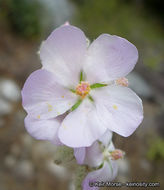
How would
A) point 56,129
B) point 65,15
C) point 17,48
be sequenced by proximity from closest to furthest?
point 56,129
point 17,48
point 65,15

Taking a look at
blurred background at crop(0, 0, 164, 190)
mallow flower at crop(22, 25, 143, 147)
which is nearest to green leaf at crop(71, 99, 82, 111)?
mallow flower at crop(22, 25, 143, 147)

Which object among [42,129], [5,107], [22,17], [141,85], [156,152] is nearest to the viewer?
[42,129]

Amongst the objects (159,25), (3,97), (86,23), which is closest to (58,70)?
(3,97)

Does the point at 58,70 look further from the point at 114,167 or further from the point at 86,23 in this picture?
the point at 86,23

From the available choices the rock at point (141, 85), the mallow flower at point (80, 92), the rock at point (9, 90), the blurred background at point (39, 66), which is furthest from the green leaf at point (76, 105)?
the rock at point (141, 85)

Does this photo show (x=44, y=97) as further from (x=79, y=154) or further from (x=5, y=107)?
→ (x=5, y=107)

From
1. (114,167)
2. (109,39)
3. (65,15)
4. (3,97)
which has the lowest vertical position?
(3,97)

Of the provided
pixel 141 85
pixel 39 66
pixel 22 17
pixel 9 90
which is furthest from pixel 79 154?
pixel 22 17

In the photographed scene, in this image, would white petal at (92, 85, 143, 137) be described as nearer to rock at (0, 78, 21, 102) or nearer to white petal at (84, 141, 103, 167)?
white petal at (84, 141, 103, 167)
